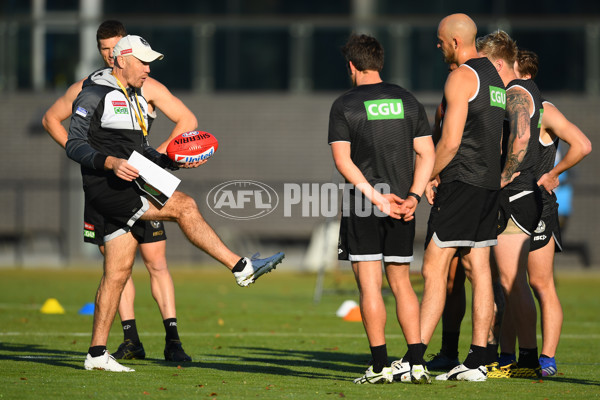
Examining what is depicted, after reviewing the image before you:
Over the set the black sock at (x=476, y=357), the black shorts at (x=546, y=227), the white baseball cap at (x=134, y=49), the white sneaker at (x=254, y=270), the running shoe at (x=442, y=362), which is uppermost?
the white baseball cap at (x=134, y=49)

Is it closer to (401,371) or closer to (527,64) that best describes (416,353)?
(401,371)

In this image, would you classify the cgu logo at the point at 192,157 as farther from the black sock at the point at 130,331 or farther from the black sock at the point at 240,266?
the black sock at the point at 130,331

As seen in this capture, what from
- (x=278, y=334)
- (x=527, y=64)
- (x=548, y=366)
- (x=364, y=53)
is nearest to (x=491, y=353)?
(x=548, y=366)

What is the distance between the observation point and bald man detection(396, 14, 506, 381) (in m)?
6.40

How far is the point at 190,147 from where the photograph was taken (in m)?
6.88

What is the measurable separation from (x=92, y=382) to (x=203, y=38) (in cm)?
1715

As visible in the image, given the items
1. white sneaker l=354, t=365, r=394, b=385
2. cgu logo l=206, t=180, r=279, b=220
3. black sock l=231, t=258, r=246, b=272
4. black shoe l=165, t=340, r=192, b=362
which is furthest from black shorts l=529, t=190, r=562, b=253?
cgu logo l=206, t=180, r=279, b=220

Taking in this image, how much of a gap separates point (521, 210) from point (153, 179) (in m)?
2.77

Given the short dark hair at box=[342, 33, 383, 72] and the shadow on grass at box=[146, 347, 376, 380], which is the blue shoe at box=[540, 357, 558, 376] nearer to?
the shadow on grass at box=[146, 347, 376, 380]

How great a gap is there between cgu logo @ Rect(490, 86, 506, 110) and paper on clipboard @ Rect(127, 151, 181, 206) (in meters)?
2.29

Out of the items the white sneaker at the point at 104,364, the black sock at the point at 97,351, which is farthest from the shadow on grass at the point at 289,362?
the black sock at the point at 97,351

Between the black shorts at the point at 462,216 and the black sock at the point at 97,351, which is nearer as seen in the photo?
the black shorts at the point at 462,216

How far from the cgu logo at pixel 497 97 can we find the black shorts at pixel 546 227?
3.16ft

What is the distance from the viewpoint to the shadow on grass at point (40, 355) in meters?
7.26
